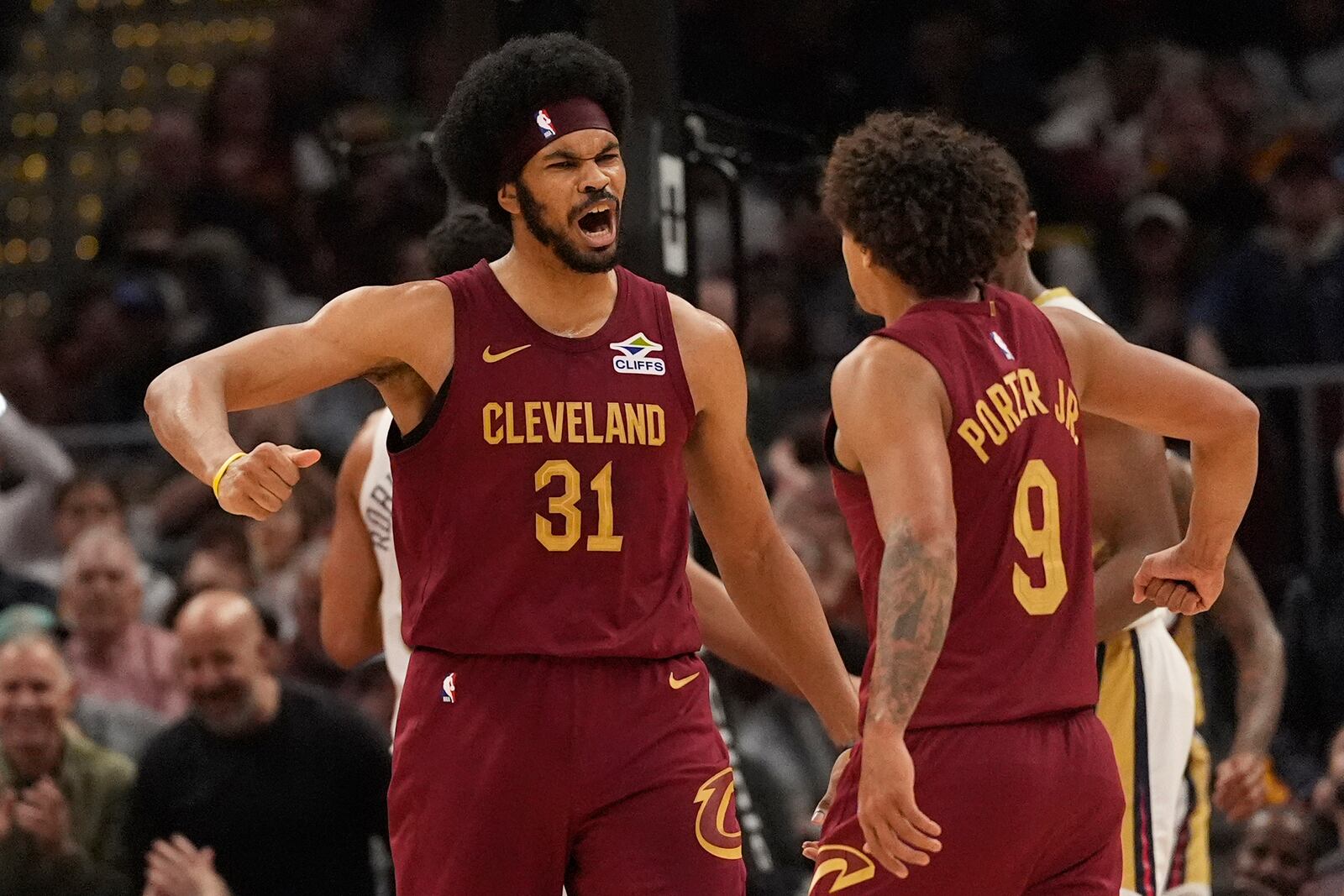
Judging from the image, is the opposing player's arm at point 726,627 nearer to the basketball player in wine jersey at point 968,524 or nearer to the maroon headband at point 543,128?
the basketball player in wine jersey at point 968,524

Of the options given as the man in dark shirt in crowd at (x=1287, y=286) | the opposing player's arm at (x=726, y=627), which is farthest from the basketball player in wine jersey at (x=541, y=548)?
the man in dark shirt in crowd at (x=1287, y=286)

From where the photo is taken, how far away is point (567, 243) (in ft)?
13.9

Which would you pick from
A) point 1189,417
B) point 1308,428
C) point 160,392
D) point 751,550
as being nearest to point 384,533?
point 751,550

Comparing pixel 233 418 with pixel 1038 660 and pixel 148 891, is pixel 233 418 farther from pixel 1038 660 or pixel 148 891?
pixel 1038 660

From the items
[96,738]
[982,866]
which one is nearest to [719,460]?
[982,866]

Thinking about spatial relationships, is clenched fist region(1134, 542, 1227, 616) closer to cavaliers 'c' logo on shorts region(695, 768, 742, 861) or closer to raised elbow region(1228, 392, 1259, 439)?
raised elbow region(1228, 392, 1259, 439)

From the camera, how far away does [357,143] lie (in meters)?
6.82

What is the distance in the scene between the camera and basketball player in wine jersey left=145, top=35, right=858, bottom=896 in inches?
159

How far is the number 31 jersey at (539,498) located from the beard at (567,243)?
0.14 metres

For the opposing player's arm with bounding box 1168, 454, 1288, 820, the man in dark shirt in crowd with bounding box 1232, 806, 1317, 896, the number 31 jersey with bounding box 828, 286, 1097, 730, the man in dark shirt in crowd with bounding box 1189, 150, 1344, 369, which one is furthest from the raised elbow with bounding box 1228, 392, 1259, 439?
the man in dark shirt in crowd with bounding box 1189, 150, 1344, 369

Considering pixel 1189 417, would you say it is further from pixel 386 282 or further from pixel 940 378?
pixel 386 282

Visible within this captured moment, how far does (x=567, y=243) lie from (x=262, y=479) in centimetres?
87

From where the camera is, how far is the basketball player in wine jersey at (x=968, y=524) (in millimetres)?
3756

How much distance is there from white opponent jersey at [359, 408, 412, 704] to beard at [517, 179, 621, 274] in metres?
1.11
